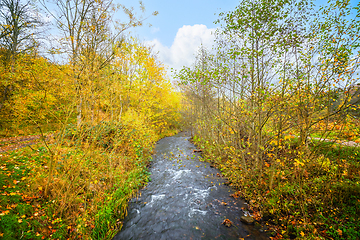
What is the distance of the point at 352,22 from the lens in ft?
12.4

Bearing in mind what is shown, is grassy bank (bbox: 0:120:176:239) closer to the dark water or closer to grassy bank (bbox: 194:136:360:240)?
the dark water

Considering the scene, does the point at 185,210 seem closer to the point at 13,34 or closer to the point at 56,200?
the point at 56,200

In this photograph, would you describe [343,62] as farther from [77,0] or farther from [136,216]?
[77,0]

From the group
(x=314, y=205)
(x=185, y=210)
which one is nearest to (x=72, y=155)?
(x=185, y=210)

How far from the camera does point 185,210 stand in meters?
4.96

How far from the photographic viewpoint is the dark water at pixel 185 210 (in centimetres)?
400

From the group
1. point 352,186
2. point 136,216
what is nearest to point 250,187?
point 352,186

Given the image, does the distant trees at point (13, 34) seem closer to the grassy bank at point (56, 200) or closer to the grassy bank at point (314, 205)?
the grassy bank at point (56, 200)

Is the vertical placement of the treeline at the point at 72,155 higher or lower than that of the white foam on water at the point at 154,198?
higher

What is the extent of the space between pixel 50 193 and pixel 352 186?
29.3 ft

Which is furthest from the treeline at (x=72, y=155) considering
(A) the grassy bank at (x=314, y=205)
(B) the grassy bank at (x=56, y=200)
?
→ (A) the grassy bank at (x=314, y=205)

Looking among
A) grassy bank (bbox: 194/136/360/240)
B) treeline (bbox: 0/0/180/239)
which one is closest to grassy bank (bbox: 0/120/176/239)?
treeline (bbox: 0/0/180/239)

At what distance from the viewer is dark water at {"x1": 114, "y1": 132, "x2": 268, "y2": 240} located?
4000 mm

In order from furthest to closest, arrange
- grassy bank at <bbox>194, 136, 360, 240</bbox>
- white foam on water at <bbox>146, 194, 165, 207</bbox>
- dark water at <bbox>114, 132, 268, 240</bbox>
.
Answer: white foam on water at <bbox>146, 194, 165, 207</bbox>, dark water at <bbox>114, 132, 268, 240</bbox>, grassy bank at <bbox>194, 136, 360, 240</bbox>
